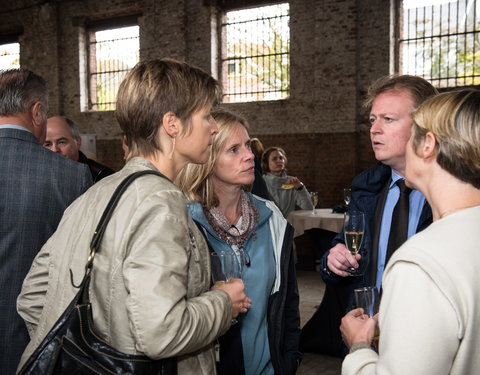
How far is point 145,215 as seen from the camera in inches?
53.1

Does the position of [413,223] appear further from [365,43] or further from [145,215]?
[365,43]

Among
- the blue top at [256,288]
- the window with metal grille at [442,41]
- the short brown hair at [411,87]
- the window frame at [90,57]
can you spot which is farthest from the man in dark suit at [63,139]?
the window frame at [90,57]

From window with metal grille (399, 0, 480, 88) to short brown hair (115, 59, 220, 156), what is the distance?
764 cm

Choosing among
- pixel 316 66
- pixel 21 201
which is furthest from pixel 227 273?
pixel 316 66

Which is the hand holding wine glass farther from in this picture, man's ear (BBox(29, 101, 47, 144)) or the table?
the table

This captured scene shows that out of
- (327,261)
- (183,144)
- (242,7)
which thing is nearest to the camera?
(183,144)

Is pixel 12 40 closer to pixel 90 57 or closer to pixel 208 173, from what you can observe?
pixel 90 57

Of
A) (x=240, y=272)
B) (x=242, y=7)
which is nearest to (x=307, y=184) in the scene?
(x=242, y=7)

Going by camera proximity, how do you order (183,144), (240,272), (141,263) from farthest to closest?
(240,272), (183,144), (141,263)

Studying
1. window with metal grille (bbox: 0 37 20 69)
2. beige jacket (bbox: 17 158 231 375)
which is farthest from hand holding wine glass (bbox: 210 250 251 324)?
window with metal grille (bbox: 0 37 20 69)

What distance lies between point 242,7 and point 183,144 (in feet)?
28.1

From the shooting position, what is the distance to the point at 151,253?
130 cm

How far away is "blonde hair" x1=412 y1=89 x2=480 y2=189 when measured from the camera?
129 cm

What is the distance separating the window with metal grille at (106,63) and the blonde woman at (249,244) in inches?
363
